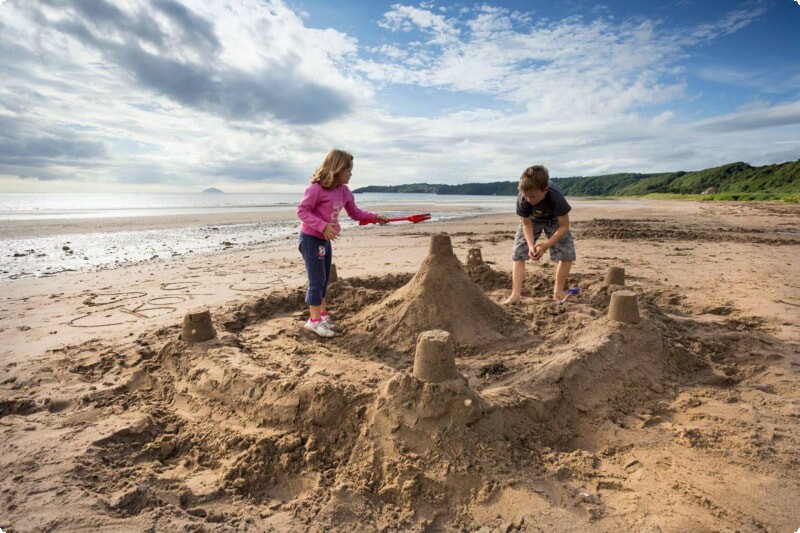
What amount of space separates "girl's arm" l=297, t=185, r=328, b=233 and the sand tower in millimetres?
923

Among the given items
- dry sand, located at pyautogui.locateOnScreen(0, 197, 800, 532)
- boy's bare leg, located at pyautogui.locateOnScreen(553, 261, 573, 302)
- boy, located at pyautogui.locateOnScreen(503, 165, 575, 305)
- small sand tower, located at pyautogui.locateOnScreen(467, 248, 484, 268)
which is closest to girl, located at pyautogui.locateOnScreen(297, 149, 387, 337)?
dry sand, located at pyautogui.locateOnScreen(0, 197, 800, 532)

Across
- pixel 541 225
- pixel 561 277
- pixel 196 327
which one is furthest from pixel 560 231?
pixel 196 327

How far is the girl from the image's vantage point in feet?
12.1

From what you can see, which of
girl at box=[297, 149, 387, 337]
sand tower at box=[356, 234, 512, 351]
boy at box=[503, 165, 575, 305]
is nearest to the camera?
sand tower at box=[356, 234, 512, 351]

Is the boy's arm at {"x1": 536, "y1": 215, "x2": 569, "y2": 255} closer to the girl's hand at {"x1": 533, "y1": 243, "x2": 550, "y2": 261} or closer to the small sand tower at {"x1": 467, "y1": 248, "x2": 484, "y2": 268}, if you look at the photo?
the girl's hand at {"x1": 533, "y1": 243, "x2": 550, "y2": 261}

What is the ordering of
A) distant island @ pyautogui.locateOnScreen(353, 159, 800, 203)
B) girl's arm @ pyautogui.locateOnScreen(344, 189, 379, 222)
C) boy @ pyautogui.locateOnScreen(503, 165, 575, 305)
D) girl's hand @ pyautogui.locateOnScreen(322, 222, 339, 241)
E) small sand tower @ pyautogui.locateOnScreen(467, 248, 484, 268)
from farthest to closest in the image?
distant island @ pyautogui.locateOnScreen(353, 159, 800, 203) → small sand tower @ pyautogui.locateOnScreen(467, 248, 484, 268) → boy @ pyautogui.locateOnScreen(503, 165, 575, 305) → girl's arm @ pyautogui.locateOnScreen(344, 189, 379, 222) → girl's hand @ pyautogui.locateOnScreen(322, 222, 339, 241)

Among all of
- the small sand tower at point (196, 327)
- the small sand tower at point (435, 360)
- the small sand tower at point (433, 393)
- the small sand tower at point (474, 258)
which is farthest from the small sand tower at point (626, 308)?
the small sand tower at point (196, 327)

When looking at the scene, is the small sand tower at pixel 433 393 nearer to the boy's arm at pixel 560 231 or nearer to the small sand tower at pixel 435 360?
the small sand tower at pixel 435 360

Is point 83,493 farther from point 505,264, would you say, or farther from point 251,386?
point 505,264

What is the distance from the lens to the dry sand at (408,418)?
181 cm

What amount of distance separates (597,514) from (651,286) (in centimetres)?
446

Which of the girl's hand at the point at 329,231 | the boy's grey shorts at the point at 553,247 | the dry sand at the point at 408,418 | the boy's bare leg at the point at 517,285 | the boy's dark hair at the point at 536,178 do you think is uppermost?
the boy's dark hair at the point at 536,178

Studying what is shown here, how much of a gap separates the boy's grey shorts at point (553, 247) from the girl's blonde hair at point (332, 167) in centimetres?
209

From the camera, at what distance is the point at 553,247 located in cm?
462
